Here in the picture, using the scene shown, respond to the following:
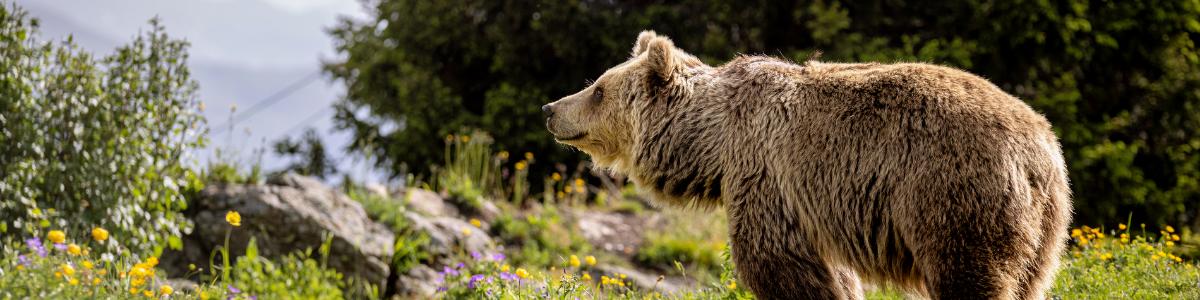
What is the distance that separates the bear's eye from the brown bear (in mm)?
107

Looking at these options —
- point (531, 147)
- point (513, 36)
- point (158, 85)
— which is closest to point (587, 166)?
point (531, 147)

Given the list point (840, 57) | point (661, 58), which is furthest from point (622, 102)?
point (840, 57)

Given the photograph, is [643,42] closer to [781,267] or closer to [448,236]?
[781,267]

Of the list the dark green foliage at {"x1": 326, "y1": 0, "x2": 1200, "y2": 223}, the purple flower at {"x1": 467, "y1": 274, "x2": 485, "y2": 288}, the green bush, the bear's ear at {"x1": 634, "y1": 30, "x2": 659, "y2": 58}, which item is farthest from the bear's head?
the dark green foliage at {"x1": 326, "y1": 0, "x2": 1200, "y2": 223}

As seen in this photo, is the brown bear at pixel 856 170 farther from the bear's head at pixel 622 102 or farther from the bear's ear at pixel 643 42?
the bear's ear at pixel 643 42

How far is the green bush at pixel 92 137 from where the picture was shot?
490 cm

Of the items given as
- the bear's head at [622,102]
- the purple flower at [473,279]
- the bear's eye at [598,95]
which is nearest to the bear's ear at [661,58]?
the bear's head at [622,102]

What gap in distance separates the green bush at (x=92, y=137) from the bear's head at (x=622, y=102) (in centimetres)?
248

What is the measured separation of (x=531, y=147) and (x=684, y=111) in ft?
20.6

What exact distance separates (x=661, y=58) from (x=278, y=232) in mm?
3409

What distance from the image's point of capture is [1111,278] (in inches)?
155

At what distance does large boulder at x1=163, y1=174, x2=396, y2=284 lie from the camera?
6.20 metres

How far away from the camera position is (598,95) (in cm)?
410

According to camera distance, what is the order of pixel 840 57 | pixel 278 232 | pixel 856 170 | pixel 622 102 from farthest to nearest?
pixel 840 57, pixel 278 232, pixel 622 102, pixel 856 170
